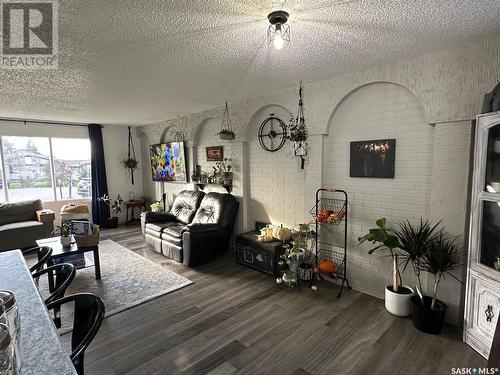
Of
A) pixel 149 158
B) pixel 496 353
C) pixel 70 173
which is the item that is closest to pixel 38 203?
pixel 70 173

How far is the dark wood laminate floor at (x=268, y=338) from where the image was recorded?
1957mm

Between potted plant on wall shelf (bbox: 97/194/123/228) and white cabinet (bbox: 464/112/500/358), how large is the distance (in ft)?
21.7

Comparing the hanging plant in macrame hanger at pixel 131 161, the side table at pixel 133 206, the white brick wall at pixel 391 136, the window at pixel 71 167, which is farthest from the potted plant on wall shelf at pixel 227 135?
the window at pixel 71 167

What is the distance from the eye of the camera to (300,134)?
323cm

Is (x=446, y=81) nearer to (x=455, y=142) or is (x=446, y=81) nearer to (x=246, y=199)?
(x=455, y=142)

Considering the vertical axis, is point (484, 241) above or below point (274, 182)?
below

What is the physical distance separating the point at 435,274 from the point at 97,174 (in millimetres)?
6661

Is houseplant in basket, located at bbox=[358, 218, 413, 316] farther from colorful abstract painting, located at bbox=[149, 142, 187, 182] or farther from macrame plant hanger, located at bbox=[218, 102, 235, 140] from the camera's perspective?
colorful abstract painting, located at bbox=[149, 142, 187, 182]

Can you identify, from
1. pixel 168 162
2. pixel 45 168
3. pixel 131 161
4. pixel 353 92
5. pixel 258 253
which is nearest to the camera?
pixel 353 92

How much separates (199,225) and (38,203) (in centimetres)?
364

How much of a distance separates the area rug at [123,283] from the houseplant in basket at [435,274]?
8.15 ft

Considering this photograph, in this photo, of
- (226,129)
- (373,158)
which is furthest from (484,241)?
(226,129)

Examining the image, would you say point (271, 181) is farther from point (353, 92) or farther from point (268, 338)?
point (268, 338)

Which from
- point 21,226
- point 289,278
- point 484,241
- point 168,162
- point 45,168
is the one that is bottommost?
point 289,278
